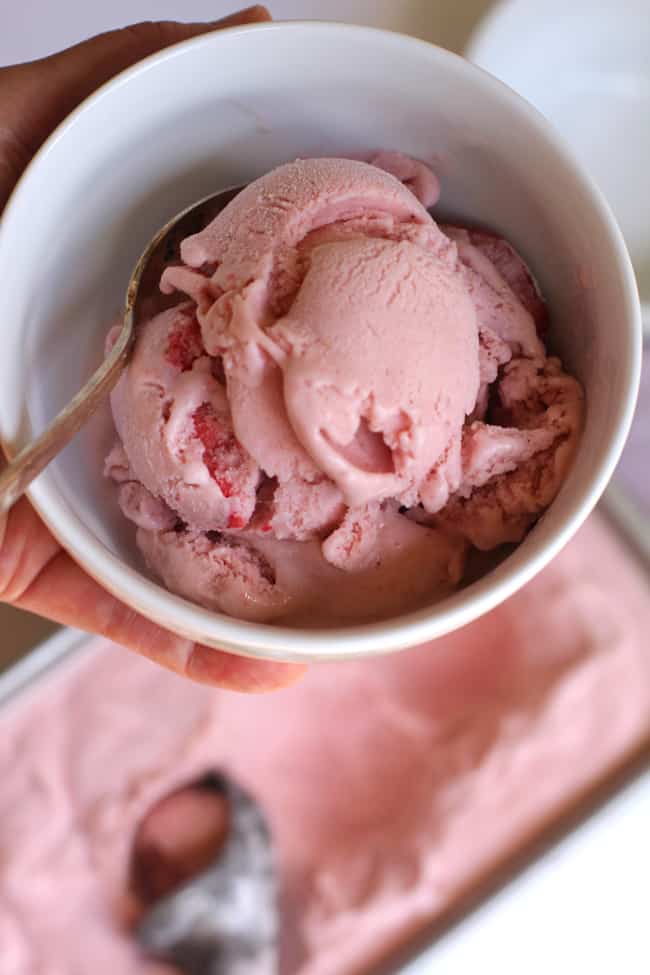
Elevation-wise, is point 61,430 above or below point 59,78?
below

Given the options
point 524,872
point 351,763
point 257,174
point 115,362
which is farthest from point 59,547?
point 524,872

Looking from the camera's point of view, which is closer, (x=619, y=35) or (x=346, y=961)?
(x=619, y=35)

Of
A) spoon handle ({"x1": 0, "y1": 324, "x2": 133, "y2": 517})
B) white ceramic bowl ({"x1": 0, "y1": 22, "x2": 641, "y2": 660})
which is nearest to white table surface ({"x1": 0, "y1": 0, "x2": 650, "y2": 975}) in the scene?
white ceramic bowl ({"x1": 0, "y1": 22, "x2": 641, "y2": 660})

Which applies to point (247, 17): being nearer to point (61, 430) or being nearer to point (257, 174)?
point (257, 174)

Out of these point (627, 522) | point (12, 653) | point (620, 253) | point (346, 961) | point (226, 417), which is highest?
point (620, 253)

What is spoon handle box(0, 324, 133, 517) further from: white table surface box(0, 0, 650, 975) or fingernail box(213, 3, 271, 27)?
white table surface box(0, 0, 650, 975)

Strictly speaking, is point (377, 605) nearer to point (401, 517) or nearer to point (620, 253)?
point (401, 517)

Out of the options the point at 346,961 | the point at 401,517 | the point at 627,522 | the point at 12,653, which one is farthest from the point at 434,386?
the point at 346,961
